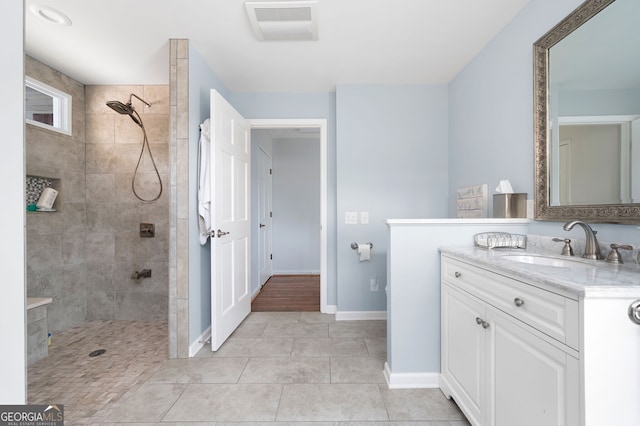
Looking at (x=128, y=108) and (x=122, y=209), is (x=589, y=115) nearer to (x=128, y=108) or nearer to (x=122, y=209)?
(x=128, y=108)

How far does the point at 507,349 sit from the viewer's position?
41.9 inches

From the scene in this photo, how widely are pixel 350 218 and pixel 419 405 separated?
168 centimetres

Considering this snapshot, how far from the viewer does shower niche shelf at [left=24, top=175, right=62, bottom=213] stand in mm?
2309

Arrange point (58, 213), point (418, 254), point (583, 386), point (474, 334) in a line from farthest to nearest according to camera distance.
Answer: point (58, 213)
point (418, 254)
point (474, 334)
point (583, 386)

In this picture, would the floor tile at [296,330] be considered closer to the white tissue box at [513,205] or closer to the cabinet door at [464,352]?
the cabinet door at [464,352]

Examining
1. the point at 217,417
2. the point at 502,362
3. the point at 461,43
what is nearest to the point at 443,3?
the point at 461,43

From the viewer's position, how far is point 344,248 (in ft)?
9.30

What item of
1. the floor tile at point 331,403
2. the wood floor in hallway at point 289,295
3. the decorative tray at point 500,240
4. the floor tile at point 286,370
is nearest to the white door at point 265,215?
the wood floor in hallway at point 289,295

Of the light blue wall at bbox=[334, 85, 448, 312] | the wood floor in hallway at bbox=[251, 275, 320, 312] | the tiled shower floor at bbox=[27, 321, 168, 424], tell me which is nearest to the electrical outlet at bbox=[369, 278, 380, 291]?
the light blue wall at bbox=[334, 85, 448, 312]

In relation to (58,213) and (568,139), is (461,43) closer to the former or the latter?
(568,139)

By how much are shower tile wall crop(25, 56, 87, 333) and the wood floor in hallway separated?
1.78m

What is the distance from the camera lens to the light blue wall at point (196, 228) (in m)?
2.09

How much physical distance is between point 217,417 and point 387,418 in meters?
0.91

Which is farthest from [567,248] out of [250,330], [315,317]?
[250,330]
